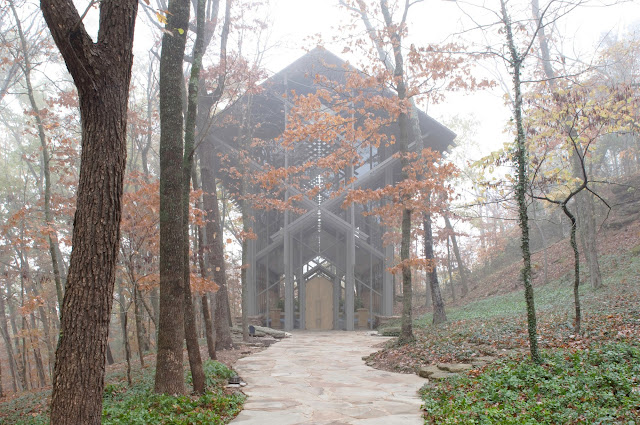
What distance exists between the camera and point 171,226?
19.4 ft

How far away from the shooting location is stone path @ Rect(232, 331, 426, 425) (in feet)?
17.0

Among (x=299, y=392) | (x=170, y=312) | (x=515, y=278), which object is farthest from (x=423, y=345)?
(x=515, y=278)

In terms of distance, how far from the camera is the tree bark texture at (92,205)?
10.8 ft

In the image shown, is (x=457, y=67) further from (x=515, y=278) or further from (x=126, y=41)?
(x=515, y=278)

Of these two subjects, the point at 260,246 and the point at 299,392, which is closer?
the point at 299,392

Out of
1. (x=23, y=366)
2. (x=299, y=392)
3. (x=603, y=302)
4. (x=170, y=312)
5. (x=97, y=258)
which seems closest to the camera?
(x=97, y=258)

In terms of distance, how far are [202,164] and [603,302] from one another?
10286 millimetres

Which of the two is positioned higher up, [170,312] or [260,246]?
[260,246]

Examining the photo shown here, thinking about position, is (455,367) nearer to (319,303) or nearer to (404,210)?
(404,210)

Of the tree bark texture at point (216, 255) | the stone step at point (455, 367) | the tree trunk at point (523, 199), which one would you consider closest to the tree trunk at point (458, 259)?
the tree bark texture at point (216, 255)

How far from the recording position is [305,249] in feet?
72.5

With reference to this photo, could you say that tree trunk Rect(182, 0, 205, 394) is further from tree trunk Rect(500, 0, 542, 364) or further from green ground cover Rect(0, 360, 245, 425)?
tree trunk Rect(500, 0, 542, 364)

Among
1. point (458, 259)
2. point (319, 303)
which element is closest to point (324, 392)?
point (319, 303)

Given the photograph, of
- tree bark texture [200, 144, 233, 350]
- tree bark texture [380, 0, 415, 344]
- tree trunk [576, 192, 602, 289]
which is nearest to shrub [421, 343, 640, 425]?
tree bark texture [380, 0, 415, 344]
